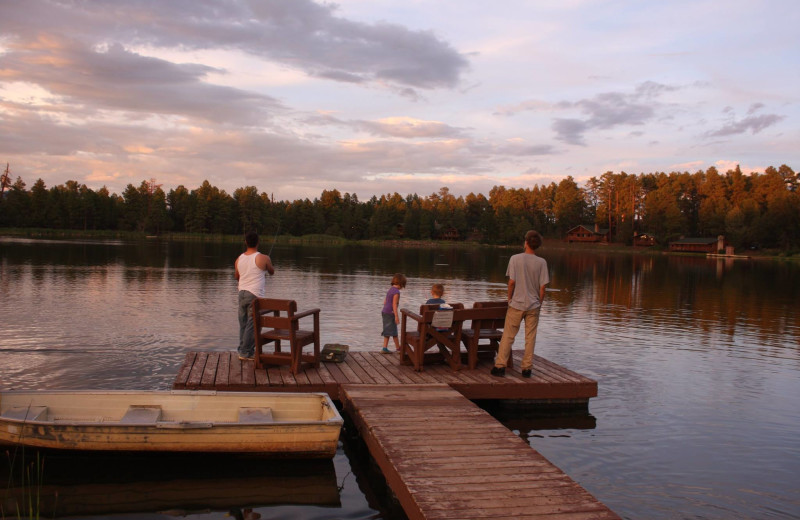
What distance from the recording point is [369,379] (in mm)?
10359

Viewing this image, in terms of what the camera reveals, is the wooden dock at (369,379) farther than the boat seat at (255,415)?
Yes

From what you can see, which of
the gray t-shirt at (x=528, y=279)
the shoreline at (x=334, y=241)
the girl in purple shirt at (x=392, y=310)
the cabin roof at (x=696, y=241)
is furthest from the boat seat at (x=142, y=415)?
the cabin roof at (x=696, y=241)

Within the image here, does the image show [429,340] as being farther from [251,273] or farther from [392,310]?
[251,273]

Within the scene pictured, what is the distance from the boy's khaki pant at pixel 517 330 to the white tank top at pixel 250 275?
436 centimetres

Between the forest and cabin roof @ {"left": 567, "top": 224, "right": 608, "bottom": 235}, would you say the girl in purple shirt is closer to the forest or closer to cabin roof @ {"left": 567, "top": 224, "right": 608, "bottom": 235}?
the forest

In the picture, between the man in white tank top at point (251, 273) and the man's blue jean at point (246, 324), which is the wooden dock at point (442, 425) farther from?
the man in white tank top at point (251, 273)

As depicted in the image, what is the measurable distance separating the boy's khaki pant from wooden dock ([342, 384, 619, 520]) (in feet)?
5.75

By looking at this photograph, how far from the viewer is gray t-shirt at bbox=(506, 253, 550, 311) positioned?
1020 centimetres

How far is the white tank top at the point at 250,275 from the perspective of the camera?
10430 millimetres

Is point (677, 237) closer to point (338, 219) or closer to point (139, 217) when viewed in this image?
point (338, 219)

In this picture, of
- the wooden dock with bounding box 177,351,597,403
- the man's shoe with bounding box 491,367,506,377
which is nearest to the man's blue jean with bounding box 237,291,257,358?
the wooden dock with bounding box 177,351,597,403

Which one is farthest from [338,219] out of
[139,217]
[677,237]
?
[677,237]

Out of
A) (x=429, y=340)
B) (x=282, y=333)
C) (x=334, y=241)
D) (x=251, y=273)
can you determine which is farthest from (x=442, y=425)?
(x=334, y=241)

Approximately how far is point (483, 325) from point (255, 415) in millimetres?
4913
